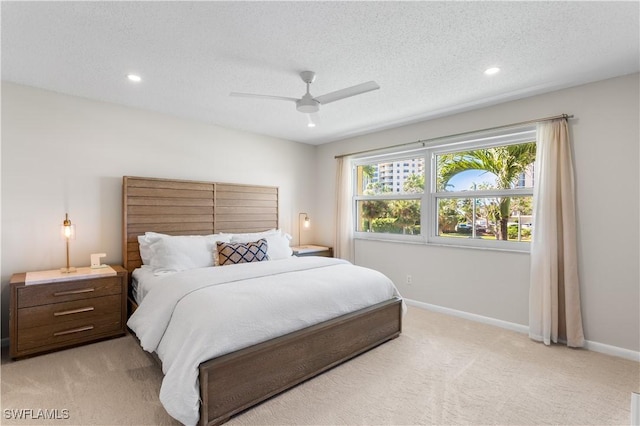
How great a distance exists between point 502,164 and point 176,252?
366 cm

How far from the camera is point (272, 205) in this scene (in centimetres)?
480

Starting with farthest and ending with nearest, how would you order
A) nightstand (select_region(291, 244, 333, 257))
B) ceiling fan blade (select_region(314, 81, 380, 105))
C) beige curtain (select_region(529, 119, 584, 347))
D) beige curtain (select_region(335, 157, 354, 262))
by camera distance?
beige curtain (select_region(335, 157, 354, 262)), nightstand (select_region(291, 244, 333, 257)), beige curtain (select_region(529, 119, 584, 347)), ceiling fan blade (select_region(314, 81, 380, 105))

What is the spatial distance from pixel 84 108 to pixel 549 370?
4.90 metres

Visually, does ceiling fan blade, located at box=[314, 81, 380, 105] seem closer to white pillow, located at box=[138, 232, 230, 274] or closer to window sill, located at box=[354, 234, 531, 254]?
white pillow, located at box=[138, 232, 230, 274]

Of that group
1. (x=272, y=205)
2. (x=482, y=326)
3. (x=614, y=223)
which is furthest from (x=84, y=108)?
(x=614, y=223)

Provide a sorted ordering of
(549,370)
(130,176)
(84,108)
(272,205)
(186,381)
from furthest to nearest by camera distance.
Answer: (272,205) < (130,176) < (84,108) < (549,370) < (186,381)

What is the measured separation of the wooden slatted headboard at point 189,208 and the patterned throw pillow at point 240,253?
758 millimetres

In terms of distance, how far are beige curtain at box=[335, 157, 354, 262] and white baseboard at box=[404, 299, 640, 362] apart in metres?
1.16

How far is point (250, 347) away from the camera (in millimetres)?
2025

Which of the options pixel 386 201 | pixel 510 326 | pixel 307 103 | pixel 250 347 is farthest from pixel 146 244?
pixel 510 326

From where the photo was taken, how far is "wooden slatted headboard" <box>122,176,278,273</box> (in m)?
3.49

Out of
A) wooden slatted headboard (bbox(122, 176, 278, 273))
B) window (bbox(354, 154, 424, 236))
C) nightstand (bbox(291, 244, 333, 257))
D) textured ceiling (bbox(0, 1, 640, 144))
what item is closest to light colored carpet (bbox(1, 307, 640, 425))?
wooden slatted headboard (bbox(122, 176, 278, 273))

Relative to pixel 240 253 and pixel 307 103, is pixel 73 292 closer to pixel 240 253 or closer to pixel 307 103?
pixel 240 253

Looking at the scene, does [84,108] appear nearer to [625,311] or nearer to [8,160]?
[8,160]
